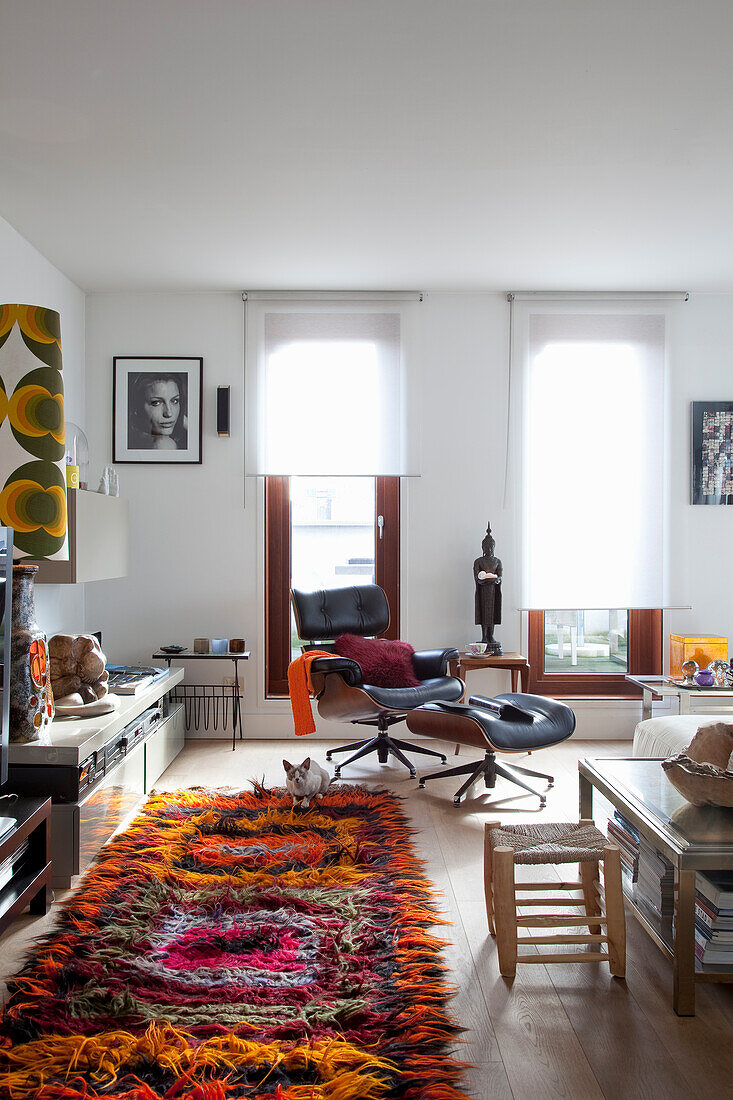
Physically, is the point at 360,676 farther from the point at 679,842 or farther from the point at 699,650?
the point at 679,842

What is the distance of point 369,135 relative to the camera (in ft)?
10.0

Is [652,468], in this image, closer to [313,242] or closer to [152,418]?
[313,242]

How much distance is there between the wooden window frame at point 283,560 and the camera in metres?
5.15

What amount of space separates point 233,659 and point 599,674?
7.58 feet

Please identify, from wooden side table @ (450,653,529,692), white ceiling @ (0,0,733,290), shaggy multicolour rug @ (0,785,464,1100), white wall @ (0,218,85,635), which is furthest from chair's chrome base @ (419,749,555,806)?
white ceiling @ (0,0,733,290)

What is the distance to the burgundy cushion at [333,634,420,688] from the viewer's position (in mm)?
4375

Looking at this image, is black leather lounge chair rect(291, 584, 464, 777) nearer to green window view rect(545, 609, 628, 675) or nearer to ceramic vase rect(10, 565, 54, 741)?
green window view rect(545, 609, 628, 675)

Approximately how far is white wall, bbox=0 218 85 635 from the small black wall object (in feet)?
2.68

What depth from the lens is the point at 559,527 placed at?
504 centimetres

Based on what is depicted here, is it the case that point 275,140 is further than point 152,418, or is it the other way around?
point 152,418

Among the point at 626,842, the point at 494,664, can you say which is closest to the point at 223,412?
the point at 494,664

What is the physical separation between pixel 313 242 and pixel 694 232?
6.15 feet

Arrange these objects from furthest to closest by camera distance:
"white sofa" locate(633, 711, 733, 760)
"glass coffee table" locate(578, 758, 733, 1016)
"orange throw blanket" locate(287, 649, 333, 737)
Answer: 1. "orange throw blanket" locate(287, 649, 333, 737)
2. "white sofa" locate(633, 711, 733, 760)
3. "glass coffee table" locate(578, 758, 733, 1016)

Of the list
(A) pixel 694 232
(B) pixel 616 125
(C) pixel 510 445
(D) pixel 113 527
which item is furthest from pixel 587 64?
(D) pixel 113 527
